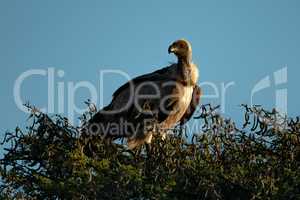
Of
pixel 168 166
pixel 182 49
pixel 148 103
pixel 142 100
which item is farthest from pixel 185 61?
pixel 168 166

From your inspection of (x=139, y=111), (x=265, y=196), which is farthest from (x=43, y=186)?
(x=139, y=111)

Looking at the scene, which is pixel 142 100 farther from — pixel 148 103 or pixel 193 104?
pixel 193 104

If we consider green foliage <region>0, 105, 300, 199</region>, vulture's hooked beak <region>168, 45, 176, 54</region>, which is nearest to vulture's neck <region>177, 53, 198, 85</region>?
vulture's hooked beak <region>168, 45, 176, 54</region>

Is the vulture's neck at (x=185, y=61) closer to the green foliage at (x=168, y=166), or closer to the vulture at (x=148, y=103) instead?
the vulture at (x=148, y=103)

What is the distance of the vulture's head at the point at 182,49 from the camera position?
16.9 meters

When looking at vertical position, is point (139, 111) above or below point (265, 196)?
above

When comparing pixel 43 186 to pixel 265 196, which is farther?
pixel 43 186

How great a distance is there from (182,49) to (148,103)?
6.08 feet

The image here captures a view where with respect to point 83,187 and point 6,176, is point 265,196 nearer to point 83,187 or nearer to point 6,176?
point 83,187

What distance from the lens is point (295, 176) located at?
1121cm

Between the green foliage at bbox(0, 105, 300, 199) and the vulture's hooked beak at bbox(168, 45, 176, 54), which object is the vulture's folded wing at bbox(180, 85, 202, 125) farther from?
the green foliage at bbox(0, 105, 300, 199)

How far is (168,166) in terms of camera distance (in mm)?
11609

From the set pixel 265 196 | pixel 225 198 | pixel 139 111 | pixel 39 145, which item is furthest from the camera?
pixel 139 111

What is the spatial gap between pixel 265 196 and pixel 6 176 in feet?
12.5
